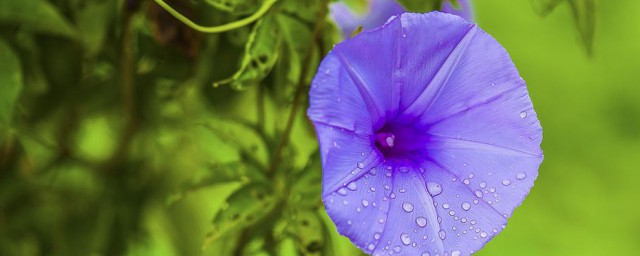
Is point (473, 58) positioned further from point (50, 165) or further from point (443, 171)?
point (50, 165)

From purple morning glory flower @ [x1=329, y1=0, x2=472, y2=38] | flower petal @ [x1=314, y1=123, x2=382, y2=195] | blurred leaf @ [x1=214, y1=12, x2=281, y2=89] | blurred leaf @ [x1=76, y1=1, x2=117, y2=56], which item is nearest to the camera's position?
flower petal @ [x1=314, y1=123, x2=382, y2=195]

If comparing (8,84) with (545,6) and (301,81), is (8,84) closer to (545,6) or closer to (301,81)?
(301,81)

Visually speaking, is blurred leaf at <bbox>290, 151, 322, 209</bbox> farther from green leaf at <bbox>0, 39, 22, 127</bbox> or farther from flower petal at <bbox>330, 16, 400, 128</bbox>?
green leaf at <bbox>0, 39, 22, 127</bbox>

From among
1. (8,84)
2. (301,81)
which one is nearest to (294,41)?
(301,81)

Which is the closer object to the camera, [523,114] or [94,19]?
[523,114]

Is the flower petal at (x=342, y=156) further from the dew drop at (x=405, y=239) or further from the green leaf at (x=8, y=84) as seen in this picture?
the green leaf at (x=8, y=84)

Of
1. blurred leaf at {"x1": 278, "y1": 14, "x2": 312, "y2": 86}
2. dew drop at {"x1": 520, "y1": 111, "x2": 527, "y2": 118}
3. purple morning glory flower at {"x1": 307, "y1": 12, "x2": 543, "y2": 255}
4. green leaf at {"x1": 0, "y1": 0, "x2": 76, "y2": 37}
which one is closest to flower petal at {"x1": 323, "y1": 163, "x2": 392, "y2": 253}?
purple morning glory flower at {"x1": 307, "y1": 12, "x2": 543, "y2": 255}
